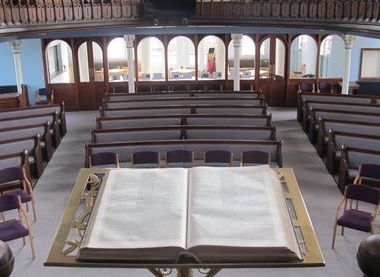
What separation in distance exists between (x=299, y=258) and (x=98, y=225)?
36.6 inches

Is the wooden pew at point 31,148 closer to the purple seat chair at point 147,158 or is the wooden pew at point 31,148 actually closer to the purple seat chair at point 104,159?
the purple seat chair at point 104,159

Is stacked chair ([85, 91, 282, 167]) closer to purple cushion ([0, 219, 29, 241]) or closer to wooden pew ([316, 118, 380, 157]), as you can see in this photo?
wooden pew ([316, 118, 380, 157])

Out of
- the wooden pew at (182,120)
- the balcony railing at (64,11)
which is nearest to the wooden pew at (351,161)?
the wooden pew at (182,120)

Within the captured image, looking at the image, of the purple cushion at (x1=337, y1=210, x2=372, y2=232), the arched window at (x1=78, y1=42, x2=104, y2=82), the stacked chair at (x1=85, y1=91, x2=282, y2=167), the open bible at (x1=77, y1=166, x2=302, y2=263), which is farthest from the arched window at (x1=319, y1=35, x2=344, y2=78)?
the open bible at (x1=77, y1=166, x2=302, y2=263)

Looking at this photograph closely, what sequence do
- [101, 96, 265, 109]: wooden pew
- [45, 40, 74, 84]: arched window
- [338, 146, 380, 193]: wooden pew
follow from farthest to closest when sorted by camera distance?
[45, 40, 74, 84]: arched window < [101, 96, 265, 109]: wooden pew < [338, 146, 380, 193]: wooden pew

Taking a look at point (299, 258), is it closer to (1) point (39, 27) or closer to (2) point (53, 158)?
(2) point (53, 158)

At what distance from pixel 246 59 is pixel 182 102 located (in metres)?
6.39

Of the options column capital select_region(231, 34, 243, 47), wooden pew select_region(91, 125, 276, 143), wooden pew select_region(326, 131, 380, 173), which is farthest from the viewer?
column capital select_region(231, 34, 243, 47)

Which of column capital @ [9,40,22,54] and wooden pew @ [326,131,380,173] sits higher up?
column capital @ [9,40,22,54]

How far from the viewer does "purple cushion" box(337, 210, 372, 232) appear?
6.82 meters

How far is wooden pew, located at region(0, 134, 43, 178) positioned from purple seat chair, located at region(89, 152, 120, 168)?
200 centimetres

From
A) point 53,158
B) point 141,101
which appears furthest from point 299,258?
point 141,101

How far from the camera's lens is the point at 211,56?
1847 centimetres

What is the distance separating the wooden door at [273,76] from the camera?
17.5 m
